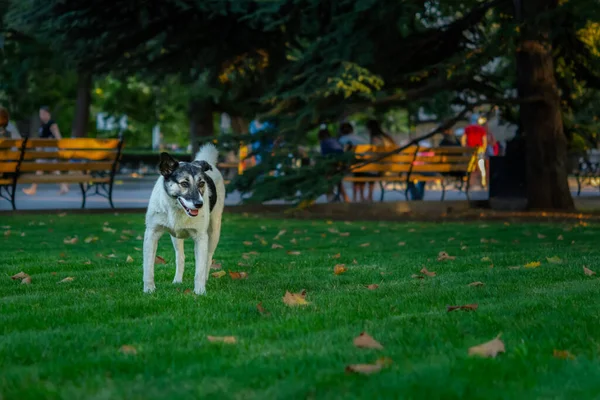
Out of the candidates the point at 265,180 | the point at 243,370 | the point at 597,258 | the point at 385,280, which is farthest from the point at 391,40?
the point at 243,370

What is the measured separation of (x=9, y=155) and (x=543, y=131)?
9369mm

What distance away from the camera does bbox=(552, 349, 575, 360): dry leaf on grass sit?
471 centimetres

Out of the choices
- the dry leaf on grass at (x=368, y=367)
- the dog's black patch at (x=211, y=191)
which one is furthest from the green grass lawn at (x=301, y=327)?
the dog's black patch at (x=211, y=191)

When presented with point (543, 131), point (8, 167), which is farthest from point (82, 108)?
point (543, 131)

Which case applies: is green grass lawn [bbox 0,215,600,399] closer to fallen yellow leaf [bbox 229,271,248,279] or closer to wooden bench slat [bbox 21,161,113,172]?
fallen yellow leaf [bbox 229,271,248,279]

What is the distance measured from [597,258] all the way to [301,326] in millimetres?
4762

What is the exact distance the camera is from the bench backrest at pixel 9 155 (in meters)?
18.3

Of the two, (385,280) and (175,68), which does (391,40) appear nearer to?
(175,68)

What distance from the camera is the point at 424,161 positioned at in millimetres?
21906

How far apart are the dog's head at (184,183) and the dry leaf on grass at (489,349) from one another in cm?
273

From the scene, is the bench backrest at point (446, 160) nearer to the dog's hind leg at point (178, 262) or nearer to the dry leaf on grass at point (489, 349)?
the dog's hind leg at point (178, 262)

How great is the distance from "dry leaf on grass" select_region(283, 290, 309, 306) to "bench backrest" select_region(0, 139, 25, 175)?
12.4 metres

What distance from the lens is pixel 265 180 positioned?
1712 cm

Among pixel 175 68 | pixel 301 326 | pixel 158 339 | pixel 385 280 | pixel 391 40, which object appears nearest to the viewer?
pixel 158 339
